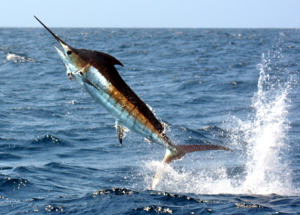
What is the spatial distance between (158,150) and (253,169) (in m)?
3.05

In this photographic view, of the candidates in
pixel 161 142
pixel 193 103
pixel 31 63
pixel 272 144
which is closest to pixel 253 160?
pixel 272 144

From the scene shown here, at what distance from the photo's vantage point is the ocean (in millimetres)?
8062

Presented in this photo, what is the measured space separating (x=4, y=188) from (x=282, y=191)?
5.34 meters

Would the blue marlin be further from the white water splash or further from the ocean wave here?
the ocean wave

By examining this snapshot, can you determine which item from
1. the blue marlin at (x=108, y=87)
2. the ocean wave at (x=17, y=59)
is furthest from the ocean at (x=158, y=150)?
the ocean wave at (x=17, y=59)

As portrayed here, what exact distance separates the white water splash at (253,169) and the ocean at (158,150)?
0.02 metres

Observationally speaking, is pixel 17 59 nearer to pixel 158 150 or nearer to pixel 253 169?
pixel 158 150

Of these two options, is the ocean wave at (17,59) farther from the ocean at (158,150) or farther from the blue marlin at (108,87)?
the blue marlin at (108,87)

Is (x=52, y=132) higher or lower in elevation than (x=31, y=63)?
lower

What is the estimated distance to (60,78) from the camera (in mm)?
26141

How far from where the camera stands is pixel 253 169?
35.8 ft

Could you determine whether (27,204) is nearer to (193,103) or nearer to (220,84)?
(193,103)

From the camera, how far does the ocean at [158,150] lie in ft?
26.5

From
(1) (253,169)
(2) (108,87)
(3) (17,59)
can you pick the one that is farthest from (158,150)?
(3) (17,59)
